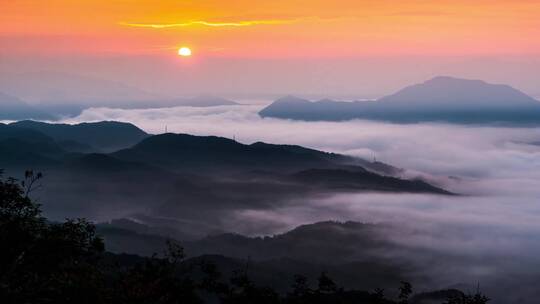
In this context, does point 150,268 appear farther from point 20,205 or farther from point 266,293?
point 20,205

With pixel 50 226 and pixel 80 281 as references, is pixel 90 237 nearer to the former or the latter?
pixel 50 226

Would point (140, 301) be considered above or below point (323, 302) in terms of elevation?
above

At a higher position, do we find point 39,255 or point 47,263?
point 39,255

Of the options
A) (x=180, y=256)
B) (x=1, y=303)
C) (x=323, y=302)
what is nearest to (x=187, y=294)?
(x=180, y=256)

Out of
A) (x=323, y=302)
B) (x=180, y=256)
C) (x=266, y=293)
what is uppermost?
(x=180, y=256)

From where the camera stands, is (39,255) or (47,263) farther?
(47,263)

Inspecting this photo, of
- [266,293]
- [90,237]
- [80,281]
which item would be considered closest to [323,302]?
[266,293]

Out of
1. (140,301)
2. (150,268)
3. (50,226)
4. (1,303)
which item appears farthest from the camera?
(150,268)

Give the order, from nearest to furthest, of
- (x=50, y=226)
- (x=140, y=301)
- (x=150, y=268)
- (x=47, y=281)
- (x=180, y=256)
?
(x=47, y=281)
(x=140, y=301)
(x=50, y=226)
(x=180, y=256)
(x=150, y=268)

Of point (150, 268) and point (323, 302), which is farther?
point (323, 302)
